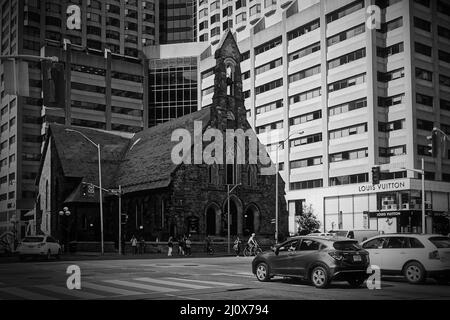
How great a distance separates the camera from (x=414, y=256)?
19.1m

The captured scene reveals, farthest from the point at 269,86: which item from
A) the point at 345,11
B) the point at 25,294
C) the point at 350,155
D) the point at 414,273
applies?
the point at 25,294

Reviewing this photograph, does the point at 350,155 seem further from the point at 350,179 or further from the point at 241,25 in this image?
the point at 241,25

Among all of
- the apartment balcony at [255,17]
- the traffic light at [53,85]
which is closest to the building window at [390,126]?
the apartment balcony at [255,17]

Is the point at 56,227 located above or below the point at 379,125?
below

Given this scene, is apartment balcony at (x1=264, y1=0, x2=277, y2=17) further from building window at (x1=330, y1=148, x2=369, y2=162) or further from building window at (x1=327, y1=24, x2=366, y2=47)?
building window at (x1=330, y1=148, x2=369, y2=162)

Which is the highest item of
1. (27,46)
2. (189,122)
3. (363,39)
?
(27,46)

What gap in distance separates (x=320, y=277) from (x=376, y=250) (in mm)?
4224

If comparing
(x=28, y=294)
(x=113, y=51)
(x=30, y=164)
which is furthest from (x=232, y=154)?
(x=113, y=51)

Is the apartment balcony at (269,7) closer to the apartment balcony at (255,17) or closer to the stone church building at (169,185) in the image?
the apartment balcony at (255,17)

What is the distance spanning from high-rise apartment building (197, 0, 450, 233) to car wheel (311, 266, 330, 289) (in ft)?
173

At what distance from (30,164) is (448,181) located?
75512mm

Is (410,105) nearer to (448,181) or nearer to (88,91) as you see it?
(448,181)

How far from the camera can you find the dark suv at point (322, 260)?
1716 cm
